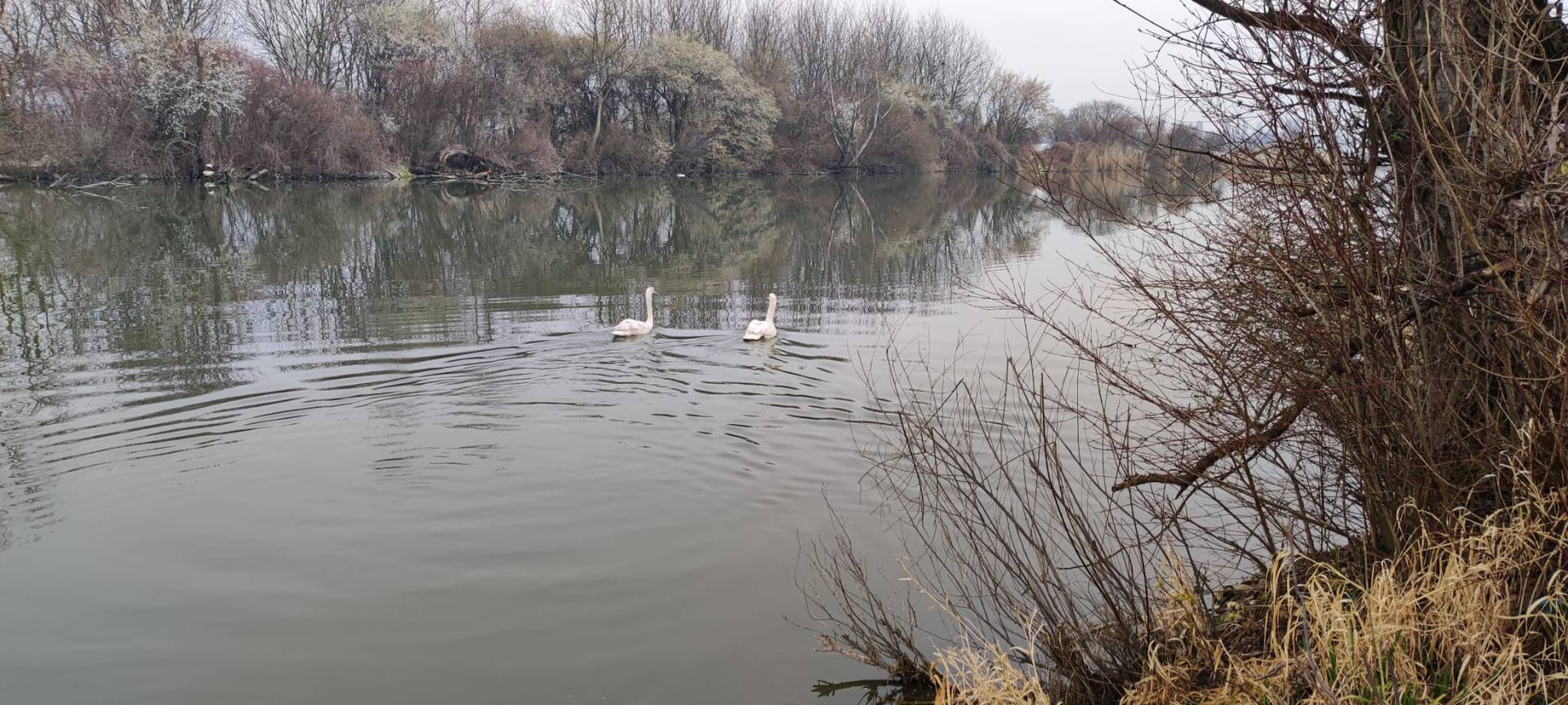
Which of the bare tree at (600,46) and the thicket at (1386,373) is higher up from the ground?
the bare tree at (600,46)

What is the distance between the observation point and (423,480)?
744 cm

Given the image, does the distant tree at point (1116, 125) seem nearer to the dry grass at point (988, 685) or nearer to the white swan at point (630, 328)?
the dry grass at point (988, 685)

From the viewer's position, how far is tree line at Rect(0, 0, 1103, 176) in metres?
39.7

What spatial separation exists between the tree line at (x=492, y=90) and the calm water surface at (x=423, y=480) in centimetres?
1440

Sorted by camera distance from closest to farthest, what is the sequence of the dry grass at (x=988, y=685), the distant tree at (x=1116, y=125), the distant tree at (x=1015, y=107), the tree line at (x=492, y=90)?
the dry grass at (x=988, y=685) → the distant tree at (x=1116, y=125) → the tree line at (x=492, y=90) → the distant tree at (x=1015, y=107)

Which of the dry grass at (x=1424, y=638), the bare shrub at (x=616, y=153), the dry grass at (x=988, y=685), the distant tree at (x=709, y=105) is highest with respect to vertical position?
the distant tree at (x=709, y=105)

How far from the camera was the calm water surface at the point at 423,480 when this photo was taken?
5023 millimetres

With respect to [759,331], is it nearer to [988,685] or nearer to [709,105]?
[988,685]

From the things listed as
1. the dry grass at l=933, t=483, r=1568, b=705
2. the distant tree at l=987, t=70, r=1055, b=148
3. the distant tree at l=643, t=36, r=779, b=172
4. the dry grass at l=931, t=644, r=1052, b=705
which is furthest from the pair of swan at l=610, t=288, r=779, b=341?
the distant tree at l=987, t=70, r=1055, b=148

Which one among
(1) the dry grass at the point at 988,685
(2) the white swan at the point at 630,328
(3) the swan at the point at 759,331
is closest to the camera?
(1) the dry grass at the point at 988,685

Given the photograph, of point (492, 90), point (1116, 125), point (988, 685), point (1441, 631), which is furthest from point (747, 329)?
point (492, 90)

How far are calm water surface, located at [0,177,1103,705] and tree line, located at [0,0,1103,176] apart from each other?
1440 cm

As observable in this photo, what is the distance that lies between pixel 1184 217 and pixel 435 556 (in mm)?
A: 4565

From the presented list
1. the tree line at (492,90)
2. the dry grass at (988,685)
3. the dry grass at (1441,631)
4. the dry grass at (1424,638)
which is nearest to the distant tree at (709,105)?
the tree line at (492,90)
